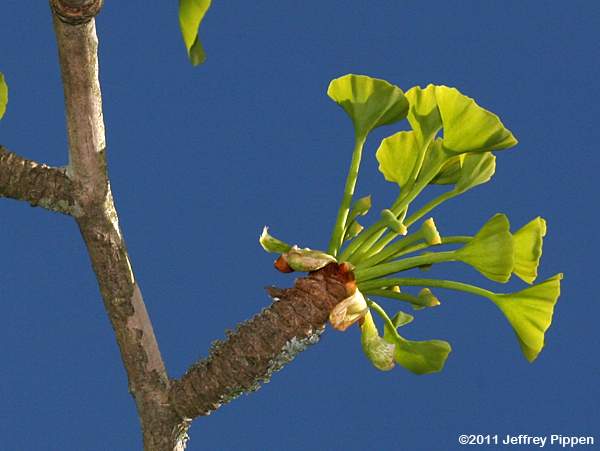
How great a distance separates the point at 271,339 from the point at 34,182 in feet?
1.58

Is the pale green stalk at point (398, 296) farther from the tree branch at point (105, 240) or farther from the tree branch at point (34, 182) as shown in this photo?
the tree branch at point (34, 182)

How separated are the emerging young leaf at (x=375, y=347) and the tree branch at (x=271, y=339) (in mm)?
76

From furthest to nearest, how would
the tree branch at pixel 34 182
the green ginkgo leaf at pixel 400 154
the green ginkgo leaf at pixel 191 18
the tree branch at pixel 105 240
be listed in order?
the green ginkgo leaf at pixel 400 154
the tree branch at pixel 34 182
the tree branch at pixel 105 240
the green ginkgo leaf at pixel 191 18

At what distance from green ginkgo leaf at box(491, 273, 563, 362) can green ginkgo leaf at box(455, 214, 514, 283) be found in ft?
0.21

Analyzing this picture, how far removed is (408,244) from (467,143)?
0.20m

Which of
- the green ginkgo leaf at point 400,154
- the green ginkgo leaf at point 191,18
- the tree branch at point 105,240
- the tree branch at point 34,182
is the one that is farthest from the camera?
the green ginkgo leaf at point 400,154

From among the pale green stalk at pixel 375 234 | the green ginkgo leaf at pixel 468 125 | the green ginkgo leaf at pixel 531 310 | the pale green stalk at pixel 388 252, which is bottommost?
the green ginkgo leaf at pixel 531 310

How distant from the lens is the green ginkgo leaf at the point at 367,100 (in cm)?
151

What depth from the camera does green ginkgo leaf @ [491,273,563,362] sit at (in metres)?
1.43

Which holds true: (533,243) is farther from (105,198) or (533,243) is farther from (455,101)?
(105,198)

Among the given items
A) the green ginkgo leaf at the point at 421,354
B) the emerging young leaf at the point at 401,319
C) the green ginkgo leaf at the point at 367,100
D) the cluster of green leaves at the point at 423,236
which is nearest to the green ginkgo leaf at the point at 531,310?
the cluster of green leaves at the point at 423,236

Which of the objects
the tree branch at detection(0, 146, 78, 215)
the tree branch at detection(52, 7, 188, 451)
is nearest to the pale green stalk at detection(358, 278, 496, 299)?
the tree branch at detection(52, 7, 188, 451)

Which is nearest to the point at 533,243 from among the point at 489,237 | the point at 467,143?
the point at 489,237

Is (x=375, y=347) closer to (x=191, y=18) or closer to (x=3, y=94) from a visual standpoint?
(x=191, y=18)
